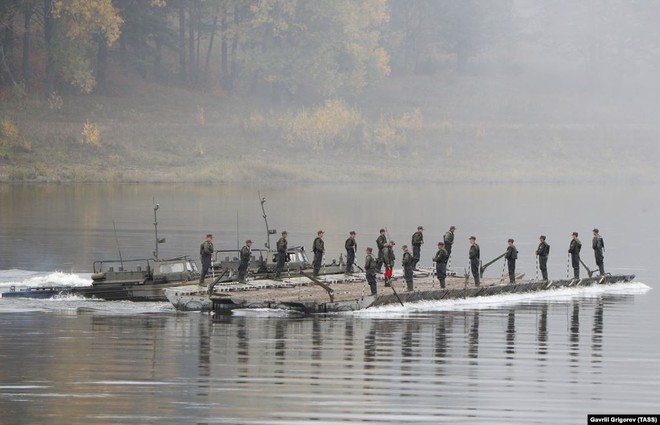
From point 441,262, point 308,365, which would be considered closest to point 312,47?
point 441,262

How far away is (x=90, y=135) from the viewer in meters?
120

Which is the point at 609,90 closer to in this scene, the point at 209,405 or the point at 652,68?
the point at 652,68

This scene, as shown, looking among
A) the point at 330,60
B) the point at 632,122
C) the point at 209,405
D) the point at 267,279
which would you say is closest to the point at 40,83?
the point at 330,60

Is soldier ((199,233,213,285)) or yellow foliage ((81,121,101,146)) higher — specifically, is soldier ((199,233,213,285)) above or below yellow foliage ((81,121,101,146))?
below

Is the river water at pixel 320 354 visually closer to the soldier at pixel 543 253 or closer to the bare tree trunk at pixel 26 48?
the soldier at pixel 543 253

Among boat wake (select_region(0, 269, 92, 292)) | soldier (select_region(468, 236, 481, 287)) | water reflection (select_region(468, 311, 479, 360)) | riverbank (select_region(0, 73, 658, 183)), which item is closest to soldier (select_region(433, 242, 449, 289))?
soldier (select_region(468, 236, 481, 287))

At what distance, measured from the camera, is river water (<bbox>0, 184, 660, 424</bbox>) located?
106ft

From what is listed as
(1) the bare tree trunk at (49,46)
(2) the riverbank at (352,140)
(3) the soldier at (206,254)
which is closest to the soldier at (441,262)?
(3) the soldier at (206,254)

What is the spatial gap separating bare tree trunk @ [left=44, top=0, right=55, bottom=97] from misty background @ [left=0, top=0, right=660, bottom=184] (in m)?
0.21

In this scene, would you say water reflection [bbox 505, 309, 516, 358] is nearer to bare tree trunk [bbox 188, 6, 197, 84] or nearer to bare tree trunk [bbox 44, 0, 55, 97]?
bare tree trunk [bbox 44, 0, 55, 97]

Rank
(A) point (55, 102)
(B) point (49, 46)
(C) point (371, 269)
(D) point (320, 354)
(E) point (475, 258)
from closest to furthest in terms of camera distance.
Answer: (D) point (320, 354) → (C) point (371, 269) → (E) point (475, 258) → (A) point (55, 102) → (B) point (49, 46)

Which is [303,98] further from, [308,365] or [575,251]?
[308,365]

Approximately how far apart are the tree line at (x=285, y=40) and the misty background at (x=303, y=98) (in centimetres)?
22

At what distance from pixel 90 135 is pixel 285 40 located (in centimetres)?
3791
